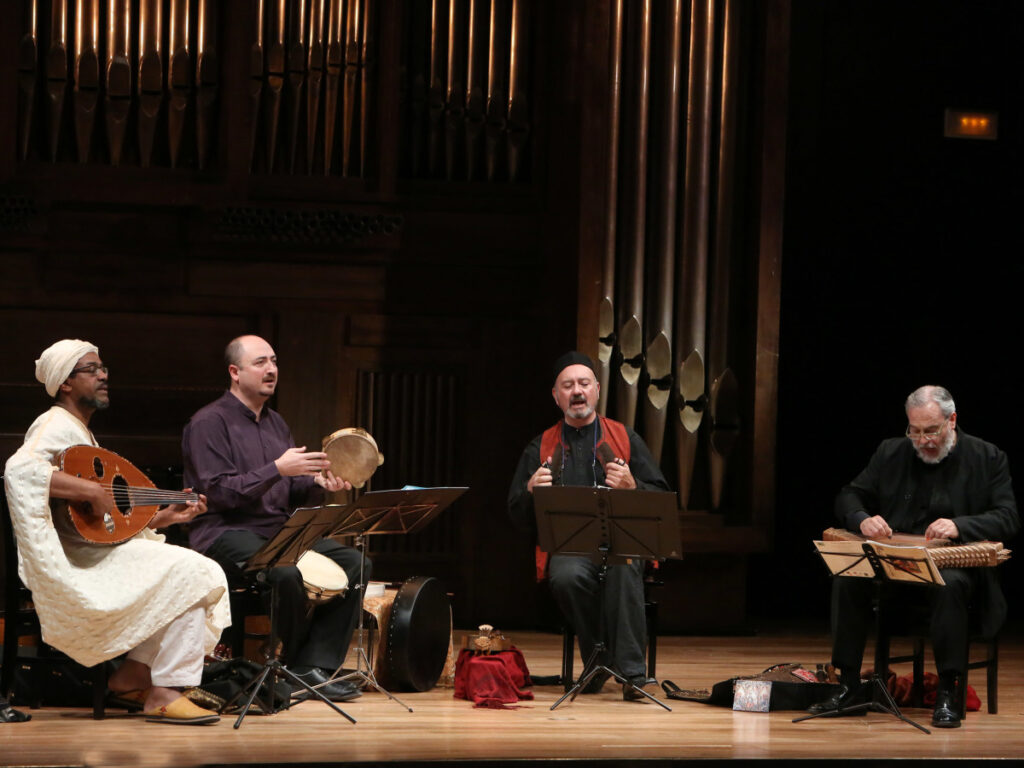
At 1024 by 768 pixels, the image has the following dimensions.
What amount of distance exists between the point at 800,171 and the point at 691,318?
1.50 m

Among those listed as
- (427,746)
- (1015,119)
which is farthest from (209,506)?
(1015,119)

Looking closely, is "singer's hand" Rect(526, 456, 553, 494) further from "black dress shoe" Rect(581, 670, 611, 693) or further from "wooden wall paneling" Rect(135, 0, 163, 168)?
"wooden wall paneling" Rect(135, 0, 163, 168)

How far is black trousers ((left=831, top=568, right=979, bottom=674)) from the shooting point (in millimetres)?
5574

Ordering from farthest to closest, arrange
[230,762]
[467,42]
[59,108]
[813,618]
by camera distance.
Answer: [813,618], [467,42], [59,108], [230,762]

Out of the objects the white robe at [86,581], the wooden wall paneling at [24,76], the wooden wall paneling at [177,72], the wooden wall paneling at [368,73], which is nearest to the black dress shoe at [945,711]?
the white robe at [86,581]

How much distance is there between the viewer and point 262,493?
18.7 feet

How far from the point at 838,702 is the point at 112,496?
112 inches

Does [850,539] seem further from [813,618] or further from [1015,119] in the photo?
[1015,119]

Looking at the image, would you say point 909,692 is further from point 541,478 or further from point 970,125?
point 970,125

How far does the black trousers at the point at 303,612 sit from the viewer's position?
18.3 feet

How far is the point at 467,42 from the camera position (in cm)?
764

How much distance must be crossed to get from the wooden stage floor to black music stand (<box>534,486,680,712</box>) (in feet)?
1.06

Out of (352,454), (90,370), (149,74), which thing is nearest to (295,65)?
(149,74)

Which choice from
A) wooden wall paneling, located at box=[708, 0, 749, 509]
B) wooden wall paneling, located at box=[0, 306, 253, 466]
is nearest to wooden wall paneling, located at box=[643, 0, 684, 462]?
wooden wall paneling, located at box=[708, 0, 749, 509]
